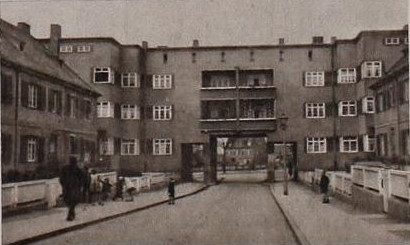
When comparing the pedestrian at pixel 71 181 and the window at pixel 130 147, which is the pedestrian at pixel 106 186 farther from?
the pedestrian at pixel 71 181

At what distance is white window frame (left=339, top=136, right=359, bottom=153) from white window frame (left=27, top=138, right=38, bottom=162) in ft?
18.0

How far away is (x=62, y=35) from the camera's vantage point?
1068cm

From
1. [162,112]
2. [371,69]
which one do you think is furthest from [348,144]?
[162,112]

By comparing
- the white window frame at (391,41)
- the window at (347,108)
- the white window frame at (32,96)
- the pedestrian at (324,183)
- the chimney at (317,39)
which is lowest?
the pedestrian at (324,183)

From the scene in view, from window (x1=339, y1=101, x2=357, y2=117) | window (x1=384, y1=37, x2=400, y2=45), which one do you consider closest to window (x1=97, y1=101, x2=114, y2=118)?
window (x1=339, y1=101, x2=357, y2=117)

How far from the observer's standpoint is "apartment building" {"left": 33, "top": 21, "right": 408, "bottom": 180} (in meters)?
10.9

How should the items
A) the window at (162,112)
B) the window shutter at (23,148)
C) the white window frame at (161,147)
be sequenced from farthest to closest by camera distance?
1. the white window frame at (161,147)
2. the window at (162,112)
3. the window shutter at (23,148)

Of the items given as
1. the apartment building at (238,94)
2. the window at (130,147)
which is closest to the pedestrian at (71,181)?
the apartment building at (238,94)

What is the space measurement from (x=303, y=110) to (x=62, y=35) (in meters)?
5.09

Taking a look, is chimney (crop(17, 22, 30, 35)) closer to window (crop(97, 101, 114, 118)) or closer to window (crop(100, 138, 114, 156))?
window (crop(97, 101, 114, 118))

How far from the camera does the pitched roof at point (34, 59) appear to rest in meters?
11.3

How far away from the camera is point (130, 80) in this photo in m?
13.6

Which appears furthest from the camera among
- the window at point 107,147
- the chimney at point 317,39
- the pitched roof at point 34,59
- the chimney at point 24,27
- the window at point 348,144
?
the window at point 107,147

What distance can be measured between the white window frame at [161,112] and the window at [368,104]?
149 inches
